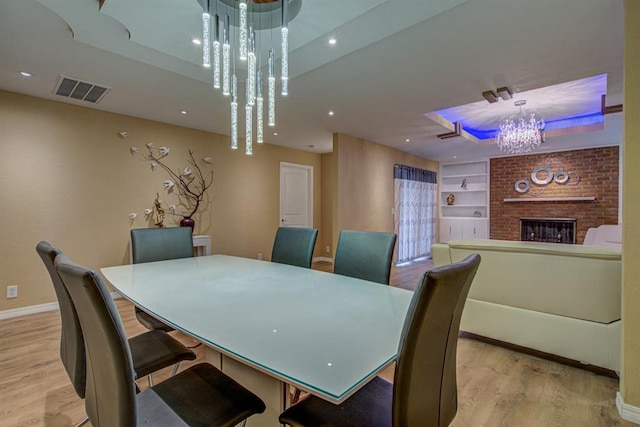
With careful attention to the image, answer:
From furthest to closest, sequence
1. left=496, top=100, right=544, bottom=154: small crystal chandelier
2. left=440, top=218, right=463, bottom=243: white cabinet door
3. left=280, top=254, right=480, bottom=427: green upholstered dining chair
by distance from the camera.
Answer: left=440, top=218, right=463, bottom=243: white cabinet door → left=496, top=100, right=544, bottom=154: small crystal chandelier → left=280, top=254, right=480, bottom=427: green upholstered dining chair

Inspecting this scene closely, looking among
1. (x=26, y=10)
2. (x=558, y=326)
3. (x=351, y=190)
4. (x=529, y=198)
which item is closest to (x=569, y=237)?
(x=529, y=198)

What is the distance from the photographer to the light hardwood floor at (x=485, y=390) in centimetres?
169

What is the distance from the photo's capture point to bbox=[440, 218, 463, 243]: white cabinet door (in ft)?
24.7

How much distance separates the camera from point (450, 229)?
7699 millimetres

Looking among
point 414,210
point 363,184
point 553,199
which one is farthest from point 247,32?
point 553,199

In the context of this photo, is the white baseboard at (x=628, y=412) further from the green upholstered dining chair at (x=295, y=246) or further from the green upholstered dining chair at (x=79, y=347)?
the green upholstered dining chair at (x=79, y=347)

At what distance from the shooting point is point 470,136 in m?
5.41

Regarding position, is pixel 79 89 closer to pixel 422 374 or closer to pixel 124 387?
pixel 124 387

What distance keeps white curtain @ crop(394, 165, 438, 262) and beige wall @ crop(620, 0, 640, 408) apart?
434cm

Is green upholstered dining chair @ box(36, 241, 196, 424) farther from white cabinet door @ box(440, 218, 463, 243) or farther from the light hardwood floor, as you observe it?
white cabinet door @ box(440, 218, 463, 243)

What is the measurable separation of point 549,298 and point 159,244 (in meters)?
3.14

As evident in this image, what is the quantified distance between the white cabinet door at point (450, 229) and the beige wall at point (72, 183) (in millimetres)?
5650

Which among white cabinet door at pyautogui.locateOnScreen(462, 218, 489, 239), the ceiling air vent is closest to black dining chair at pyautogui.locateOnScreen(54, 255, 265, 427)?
the ceiling air vent

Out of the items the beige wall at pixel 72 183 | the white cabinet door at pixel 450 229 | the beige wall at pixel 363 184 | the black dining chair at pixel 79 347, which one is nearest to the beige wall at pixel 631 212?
the black dining chair at pixel 79 347
